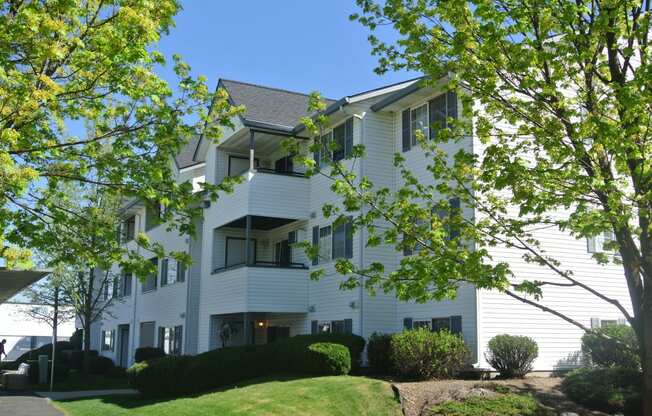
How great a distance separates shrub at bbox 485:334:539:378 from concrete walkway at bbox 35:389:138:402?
12526 millimetres

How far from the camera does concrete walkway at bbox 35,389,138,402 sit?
23734mm

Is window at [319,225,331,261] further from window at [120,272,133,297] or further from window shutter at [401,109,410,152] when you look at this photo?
window at [120,272,133,297]

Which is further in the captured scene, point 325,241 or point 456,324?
point 325,241

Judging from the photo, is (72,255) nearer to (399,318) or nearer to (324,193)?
(399,318)

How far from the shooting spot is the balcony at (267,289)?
24.5 m

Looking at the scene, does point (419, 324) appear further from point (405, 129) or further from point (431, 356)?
point (405, 129)

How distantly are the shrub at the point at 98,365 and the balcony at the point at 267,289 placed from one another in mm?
13972

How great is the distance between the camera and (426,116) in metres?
21.7

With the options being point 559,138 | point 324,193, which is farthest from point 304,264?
point 559,138

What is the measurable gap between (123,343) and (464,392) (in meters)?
30.3

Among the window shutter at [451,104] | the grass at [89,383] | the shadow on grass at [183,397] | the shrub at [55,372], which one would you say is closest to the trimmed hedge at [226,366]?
the shadow on grass at [183,397]

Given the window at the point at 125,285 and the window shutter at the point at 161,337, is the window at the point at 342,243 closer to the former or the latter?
the window shutter at the point at 161,337

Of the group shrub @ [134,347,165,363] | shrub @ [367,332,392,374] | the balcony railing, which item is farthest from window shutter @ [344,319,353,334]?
shrub @ [134,347,165,363]

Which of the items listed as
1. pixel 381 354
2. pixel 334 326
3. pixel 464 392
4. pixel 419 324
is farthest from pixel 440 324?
pixel 334 326
